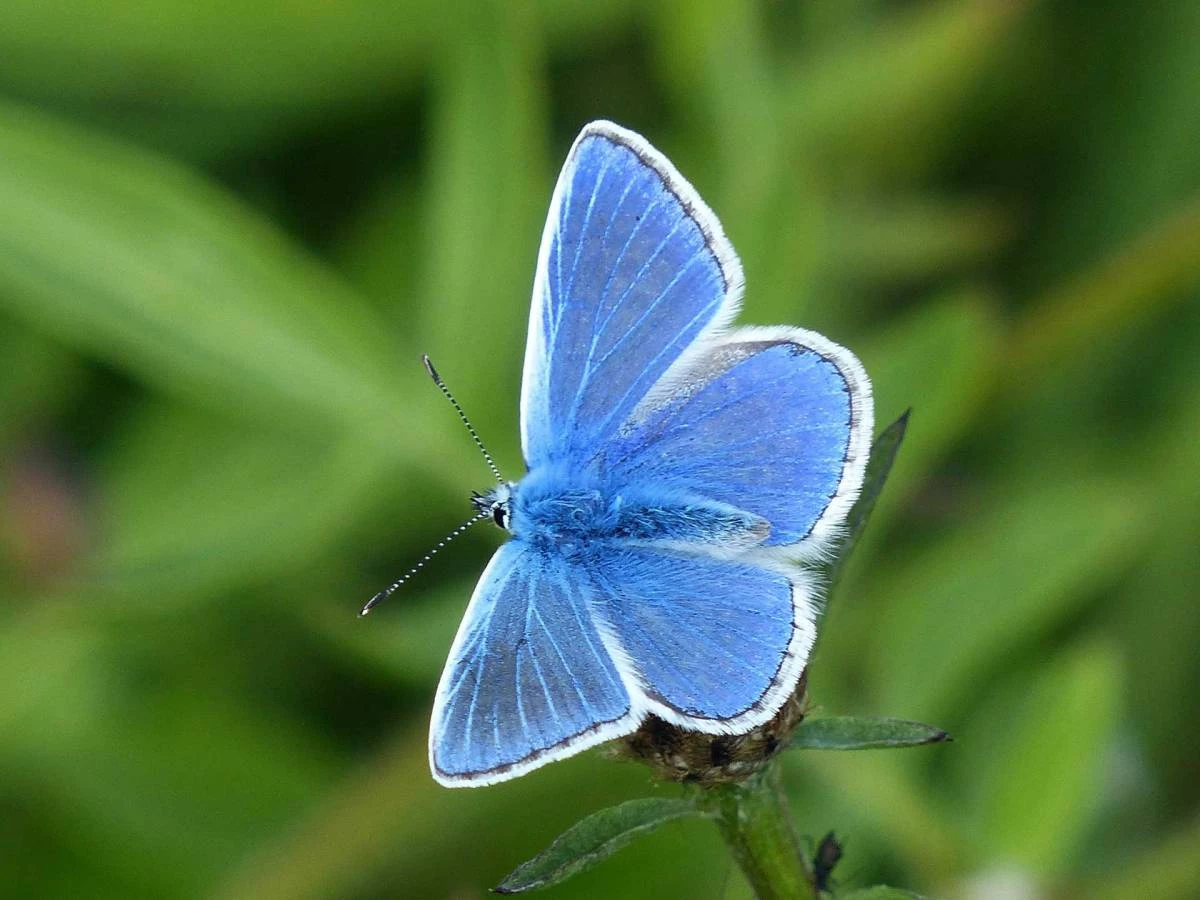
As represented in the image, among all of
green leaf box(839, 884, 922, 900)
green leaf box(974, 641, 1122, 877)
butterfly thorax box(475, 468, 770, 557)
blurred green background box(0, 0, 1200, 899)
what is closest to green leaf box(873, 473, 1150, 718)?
blurred green background box(0, 0, 1200, 899)

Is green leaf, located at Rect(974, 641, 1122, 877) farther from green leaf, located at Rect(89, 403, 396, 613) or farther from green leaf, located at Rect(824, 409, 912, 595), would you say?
green leaf, located at Rect(89, 403, 396, 613)

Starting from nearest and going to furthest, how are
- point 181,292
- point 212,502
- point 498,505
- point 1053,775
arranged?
point 498,505, point 1053,775, point 181,292, point 212,502

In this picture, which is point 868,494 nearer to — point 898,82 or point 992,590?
point 992,590

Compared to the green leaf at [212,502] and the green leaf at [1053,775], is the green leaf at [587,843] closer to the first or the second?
the green leaf at [1053,775]

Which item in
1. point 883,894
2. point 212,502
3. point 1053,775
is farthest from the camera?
point 212,502

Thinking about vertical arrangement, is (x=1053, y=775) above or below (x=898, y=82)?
below

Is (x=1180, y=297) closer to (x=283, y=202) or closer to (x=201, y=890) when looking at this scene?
(x=283, y=202)

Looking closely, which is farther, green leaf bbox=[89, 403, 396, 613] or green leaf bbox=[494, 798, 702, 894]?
green leaf bbox=[89, 403, 396, 613]

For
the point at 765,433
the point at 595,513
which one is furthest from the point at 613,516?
the point at 765,433

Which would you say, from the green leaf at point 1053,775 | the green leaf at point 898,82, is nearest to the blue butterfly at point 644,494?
the green leaf at point 1053,775
